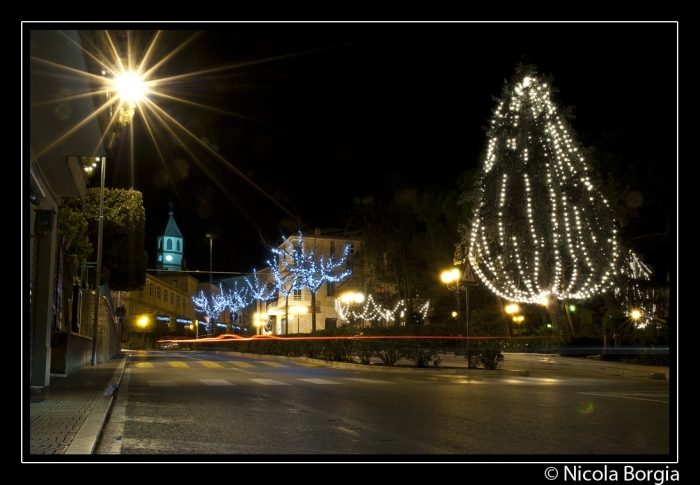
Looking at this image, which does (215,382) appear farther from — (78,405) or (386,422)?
(386,422)

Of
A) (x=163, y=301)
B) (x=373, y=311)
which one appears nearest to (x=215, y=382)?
(x=373, y=311)

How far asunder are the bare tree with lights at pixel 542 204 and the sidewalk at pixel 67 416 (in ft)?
55.3

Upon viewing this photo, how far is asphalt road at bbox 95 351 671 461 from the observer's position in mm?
7086

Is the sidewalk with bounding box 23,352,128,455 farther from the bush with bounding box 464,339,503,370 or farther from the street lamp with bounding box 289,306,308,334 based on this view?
the street lamp with bounding box 289,306,308,334

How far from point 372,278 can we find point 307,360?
22.9 m

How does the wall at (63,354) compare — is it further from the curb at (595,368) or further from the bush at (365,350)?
the curb at (595,368)

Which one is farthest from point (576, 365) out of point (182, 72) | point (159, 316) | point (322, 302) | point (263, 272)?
point (159, 316)

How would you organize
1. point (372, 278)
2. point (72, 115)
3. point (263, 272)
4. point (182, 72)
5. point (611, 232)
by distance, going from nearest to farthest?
point (72, 115)
point (182, 72)
point (611, 232)
point (372, 278)
point (263, 272)

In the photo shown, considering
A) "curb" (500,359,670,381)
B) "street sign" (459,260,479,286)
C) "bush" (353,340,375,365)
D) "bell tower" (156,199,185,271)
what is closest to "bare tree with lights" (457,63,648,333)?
"curb" (500,359,670,381)

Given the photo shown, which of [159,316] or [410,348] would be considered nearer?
[410,348]

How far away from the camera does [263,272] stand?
83.2 metres

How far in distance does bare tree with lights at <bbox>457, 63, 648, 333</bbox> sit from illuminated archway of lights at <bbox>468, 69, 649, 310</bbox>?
0.04m
